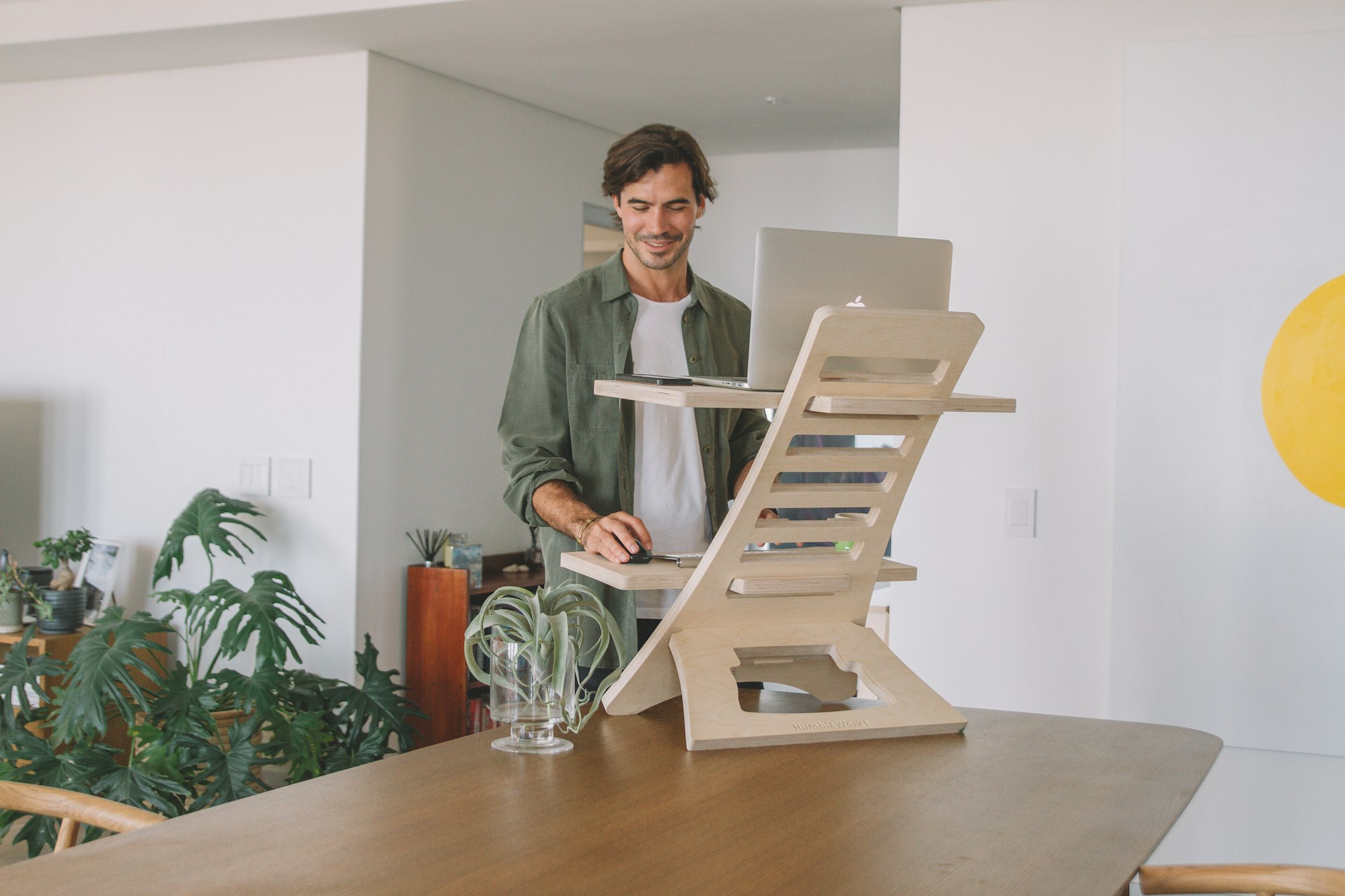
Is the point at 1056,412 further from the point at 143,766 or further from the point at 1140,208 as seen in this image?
the point at 143,766

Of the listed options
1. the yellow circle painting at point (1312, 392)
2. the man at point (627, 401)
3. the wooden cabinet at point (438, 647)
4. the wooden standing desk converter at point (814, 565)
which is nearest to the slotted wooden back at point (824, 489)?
the wooden standing desk converter at point (814, 565)

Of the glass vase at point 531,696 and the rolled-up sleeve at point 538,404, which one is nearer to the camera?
the glass vase at point 531,696

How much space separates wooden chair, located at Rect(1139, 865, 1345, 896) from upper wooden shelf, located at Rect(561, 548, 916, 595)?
56 cm

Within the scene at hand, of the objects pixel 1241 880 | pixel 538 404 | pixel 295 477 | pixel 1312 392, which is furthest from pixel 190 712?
pixel 1312 392

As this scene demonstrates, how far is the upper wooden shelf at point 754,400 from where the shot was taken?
5.19 ft

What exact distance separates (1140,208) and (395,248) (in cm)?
232

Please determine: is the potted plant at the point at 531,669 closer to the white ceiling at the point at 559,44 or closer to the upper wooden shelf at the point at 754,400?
the upper wooden shelf at the point at 754,400

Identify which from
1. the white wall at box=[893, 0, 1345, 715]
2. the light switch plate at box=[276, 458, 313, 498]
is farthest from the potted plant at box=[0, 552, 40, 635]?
the white wall at box=[893, 0, 1345, 715]

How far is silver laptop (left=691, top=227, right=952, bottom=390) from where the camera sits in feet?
5.51

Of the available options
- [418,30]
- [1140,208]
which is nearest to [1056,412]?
[1140,208]

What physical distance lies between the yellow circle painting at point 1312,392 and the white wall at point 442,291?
8.56ft

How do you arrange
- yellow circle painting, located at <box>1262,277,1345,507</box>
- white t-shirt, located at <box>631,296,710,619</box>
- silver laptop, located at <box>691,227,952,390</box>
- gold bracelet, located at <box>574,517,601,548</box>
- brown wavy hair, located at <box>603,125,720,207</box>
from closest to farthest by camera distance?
silver laptop, located at <box>691,227,952,390</box>, gold bracelet, located at <box>574,517,601,548</box>, brown wavy hair, located at <box>603,125,720,207</box>, white t-shirt, located at <box>631,296,710,619</box>, yellow circle painting, located at <box>1262,277,1345,507</box>

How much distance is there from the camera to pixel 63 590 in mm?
4023

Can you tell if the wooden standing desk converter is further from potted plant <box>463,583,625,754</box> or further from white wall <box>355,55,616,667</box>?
white wall <box>355,55,616,667</box>
